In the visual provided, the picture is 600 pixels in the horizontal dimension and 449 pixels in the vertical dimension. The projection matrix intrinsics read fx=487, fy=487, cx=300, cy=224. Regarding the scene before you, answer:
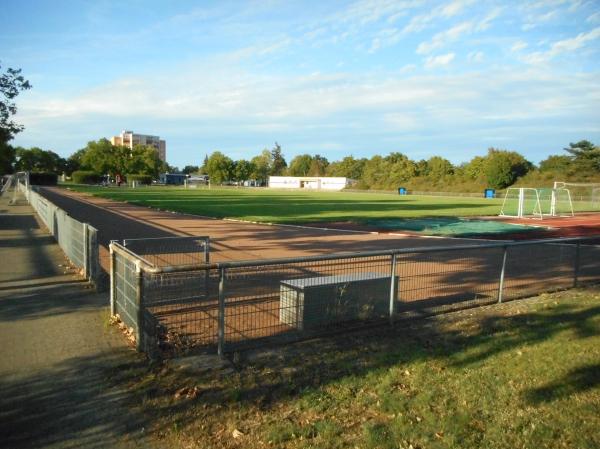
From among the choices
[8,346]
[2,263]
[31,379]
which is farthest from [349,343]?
[2,263]

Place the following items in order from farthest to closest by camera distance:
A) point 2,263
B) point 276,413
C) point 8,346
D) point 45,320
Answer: point 2,263 < point 45,320 < point 8,346 < point 276,413

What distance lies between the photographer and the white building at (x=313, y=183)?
12962cm

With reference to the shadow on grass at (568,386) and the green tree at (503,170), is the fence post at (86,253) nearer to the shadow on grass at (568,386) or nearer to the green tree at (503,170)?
the shadow on grass at (568,386)

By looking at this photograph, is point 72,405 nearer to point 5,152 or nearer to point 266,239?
point 266,239

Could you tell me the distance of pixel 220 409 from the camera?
424 centimetres

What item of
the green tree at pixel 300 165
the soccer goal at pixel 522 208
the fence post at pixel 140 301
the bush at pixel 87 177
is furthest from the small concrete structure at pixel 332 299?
the green tree at pixel 300 165

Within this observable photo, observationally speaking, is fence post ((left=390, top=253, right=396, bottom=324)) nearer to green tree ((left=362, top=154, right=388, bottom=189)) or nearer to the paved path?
the paved path

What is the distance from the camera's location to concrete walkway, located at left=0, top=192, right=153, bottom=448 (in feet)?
12.7

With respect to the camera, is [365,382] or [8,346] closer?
[365,382]

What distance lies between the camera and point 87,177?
114 meters

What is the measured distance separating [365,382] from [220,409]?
4.83ft

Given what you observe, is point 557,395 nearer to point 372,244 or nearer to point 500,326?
point 500,326

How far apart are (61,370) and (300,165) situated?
169976 mm

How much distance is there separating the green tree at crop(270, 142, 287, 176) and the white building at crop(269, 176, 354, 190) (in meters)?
28.1
